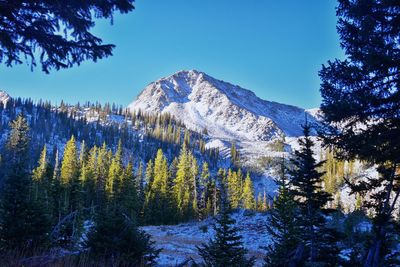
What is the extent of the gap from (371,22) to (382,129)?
3.40 metres

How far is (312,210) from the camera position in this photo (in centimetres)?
1067

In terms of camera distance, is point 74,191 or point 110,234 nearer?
point 110,234

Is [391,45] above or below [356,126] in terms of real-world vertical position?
above

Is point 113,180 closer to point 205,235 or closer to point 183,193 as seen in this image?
point 183,193

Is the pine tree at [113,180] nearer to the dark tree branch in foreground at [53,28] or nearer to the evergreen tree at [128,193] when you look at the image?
the evergreen tree at [128,193]

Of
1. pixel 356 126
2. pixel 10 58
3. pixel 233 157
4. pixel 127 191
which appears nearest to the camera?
pixel 10 58

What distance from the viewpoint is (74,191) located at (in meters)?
33.2

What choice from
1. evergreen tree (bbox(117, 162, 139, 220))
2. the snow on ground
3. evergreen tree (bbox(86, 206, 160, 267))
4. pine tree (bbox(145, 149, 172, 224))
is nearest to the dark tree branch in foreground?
evergreen tree (bbox(86, 206, 160, 267))

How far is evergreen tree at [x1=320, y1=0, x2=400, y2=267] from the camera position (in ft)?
33.4

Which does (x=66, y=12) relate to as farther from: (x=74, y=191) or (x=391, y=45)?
(x=74, y=191)

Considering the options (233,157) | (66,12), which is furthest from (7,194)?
(233,157)

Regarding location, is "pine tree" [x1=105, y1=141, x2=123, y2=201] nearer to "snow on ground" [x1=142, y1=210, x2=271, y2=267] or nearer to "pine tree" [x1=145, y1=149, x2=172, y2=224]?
"pine tree" [x1=145, y1=149, x2=172, y2=224]

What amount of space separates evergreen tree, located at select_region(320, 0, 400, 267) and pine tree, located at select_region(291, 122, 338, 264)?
3.41 ft

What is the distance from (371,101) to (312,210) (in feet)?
12.7
